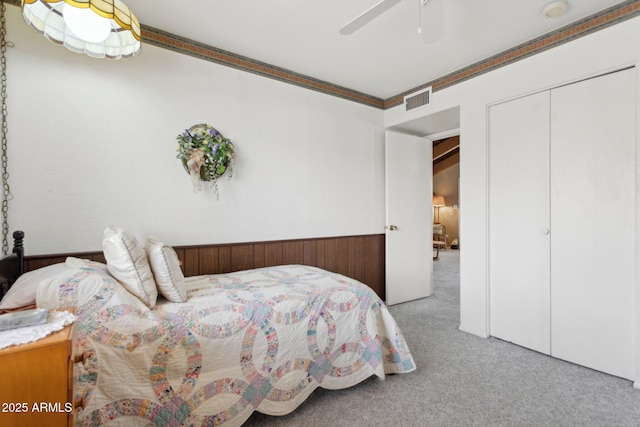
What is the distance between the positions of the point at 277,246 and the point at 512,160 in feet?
7.66

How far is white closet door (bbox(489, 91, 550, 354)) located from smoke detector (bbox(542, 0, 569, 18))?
0.57 metres

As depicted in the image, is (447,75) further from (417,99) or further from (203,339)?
(203,339)

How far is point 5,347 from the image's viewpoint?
778mm

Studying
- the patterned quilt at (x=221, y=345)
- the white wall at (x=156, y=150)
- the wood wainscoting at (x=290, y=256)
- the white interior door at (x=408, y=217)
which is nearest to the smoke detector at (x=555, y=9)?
the white interior door at (x=408, y=217)

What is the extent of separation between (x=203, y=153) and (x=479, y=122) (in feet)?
8.47

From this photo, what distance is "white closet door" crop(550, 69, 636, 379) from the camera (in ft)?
6.90

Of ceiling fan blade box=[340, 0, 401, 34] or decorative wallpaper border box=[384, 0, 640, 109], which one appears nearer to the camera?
ceiling fan blade box=[340, 0, 401, 34]

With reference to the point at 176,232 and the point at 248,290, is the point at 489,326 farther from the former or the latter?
the point at 176,232

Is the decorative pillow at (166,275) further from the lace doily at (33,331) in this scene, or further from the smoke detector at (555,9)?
the smoke detector at (555,9)

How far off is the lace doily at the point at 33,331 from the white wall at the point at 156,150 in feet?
4.73

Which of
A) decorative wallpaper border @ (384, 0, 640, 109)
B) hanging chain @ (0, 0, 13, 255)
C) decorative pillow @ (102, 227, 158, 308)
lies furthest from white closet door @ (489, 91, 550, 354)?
hanging chain @ (0, 0, 13, 255)

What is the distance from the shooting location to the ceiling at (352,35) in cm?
212

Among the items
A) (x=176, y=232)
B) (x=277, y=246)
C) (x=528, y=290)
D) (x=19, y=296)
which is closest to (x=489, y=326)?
(x=528, y=290)

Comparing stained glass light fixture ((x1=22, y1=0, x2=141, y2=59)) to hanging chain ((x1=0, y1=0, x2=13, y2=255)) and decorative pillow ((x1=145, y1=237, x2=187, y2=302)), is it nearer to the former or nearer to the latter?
hanging chain ((x1=0, y1=0, x2=13, y2=255))
